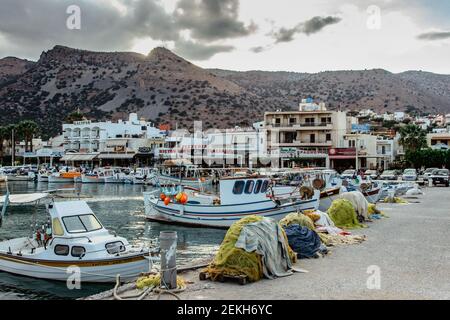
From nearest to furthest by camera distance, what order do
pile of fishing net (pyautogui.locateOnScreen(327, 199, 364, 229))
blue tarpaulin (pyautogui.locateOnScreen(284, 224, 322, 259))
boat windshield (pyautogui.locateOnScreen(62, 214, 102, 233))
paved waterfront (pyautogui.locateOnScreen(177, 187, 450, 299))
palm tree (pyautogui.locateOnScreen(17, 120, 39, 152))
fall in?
paved waterfront (pyautogui.locateOnScreen(177, 187, 450, 299)) → blue tarpaulin (pyautogui.locateOnScreen(284, 224, 322, 259)) → boat windshield (pyautogui.locateOnScreen(62, 214, 102, 233)) → pile of fishing net (pyautogui.locateOnScreen(327, 199, 364, 229)) → palm tree (pyautogui.locateOnScreen(17, 120, 39, 152))

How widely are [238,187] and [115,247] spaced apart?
11.3m

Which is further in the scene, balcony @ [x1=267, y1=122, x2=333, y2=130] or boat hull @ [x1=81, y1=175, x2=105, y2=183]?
boat hull @ [x1=81, y1=175, x2=105, y2=183]

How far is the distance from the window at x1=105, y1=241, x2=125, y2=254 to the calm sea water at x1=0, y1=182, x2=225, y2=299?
1032 millimetres

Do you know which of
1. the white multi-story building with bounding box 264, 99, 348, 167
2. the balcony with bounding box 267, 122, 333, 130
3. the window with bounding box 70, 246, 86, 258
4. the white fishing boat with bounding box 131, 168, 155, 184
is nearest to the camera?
the window with bounding box 70, 246, 86, 258

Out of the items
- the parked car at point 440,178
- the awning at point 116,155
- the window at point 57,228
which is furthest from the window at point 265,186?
the awning at point 116,155

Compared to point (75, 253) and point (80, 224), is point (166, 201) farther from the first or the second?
point (75, 253)

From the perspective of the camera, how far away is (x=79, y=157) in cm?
9531

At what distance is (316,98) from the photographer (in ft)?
532

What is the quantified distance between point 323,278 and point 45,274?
31.1 feet

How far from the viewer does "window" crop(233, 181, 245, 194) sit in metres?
25.8

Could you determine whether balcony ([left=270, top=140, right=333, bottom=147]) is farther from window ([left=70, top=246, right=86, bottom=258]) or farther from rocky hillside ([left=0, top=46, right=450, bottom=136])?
window ([left=70, top=246, right=86, bottom=258])

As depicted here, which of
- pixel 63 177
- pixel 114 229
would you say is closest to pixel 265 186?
pixel 114 229

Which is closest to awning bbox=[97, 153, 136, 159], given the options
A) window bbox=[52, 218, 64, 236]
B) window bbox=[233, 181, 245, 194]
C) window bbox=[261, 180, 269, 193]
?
window bbox=[233, 181, 245, 194]
